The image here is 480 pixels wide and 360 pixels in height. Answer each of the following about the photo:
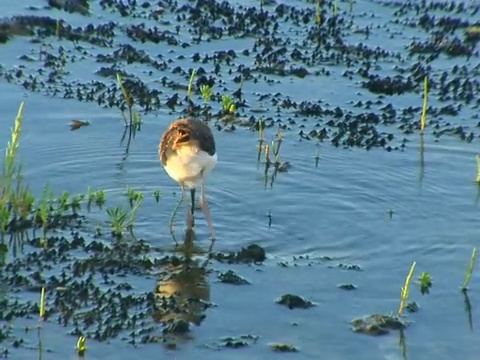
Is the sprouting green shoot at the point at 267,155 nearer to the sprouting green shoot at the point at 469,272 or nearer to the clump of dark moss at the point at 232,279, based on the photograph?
the clump of dark moss at the point at 232,279

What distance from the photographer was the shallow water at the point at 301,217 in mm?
7254

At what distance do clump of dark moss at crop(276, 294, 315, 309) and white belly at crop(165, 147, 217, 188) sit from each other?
145 centimetres

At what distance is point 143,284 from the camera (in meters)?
7.89

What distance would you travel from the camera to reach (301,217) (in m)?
9.07

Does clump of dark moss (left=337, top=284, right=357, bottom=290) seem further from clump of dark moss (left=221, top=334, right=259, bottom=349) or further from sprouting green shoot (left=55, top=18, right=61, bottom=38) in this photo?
sprouting green shoot (left=55, top=18, right=61, bottom=38)

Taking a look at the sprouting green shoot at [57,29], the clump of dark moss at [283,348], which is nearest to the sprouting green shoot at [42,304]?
the clump of dark moss at [283,348]

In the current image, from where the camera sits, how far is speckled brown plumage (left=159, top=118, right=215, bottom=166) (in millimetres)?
8641

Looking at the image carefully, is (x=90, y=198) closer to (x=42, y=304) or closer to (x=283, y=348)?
(x=42, y=304)

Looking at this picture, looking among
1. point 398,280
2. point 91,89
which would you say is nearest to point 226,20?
point 91,89

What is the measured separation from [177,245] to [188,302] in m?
1.00

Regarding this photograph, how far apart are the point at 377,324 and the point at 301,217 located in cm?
187

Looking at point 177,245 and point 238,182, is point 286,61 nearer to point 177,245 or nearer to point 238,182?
point 238,182

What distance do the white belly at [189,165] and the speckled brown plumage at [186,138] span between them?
0.14 feet

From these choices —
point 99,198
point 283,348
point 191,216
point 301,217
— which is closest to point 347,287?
point 283,348
